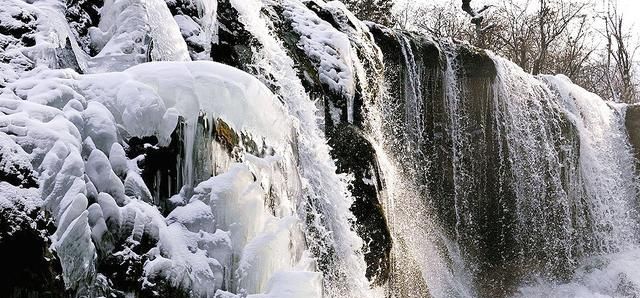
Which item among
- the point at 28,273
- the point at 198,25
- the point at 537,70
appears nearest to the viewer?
the point at 28,273

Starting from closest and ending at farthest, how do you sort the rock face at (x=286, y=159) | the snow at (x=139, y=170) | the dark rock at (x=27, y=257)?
the dark rock at (x=27, y=257) < the snow at (x=139, y=170) < the rock face at (x=286, y=159)

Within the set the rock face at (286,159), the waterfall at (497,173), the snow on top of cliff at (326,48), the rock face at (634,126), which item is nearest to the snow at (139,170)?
the rock face at (286,159)

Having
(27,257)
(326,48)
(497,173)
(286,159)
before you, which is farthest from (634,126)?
(27,257)

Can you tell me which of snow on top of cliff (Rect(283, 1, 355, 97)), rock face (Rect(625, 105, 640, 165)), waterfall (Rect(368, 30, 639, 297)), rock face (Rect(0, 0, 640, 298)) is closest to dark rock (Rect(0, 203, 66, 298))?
rock face (Rect(0, 0, 640, 298))

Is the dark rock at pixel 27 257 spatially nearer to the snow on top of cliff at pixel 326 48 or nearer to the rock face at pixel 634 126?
the snow on top of cliff at pixel 326 48

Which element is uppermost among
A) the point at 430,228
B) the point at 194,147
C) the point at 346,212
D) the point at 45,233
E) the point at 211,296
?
the point at 194,147

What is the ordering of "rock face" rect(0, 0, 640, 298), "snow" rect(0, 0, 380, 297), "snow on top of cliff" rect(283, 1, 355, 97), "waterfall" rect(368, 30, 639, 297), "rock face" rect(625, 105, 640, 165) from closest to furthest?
"snow" rect(0, 0, 380, 297) → "rock face" rect(0, 0, 640, 298) → "snow on top of cliff" rect(283, 1, 355, 97) → "waterfall" rect(368, 30, 639, 297) → "rock face" rect(625, 105, 640, 165)

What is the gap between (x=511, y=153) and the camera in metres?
10.6

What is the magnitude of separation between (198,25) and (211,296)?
315 centimetres

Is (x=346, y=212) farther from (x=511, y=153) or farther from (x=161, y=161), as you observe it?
(x=511, y=153)

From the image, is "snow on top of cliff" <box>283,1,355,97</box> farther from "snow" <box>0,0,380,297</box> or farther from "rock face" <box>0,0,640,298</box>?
"snow" <box>0,0,380,297</box>

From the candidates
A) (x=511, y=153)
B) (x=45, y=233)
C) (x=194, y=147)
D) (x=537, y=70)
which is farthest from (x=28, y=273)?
(x=537, y=70)

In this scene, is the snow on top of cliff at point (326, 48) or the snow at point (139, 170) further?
the snow on top of cliff at point (326, 48)

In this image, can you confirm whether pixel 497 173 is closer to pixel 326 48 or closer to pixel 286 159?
pixel 326 48
